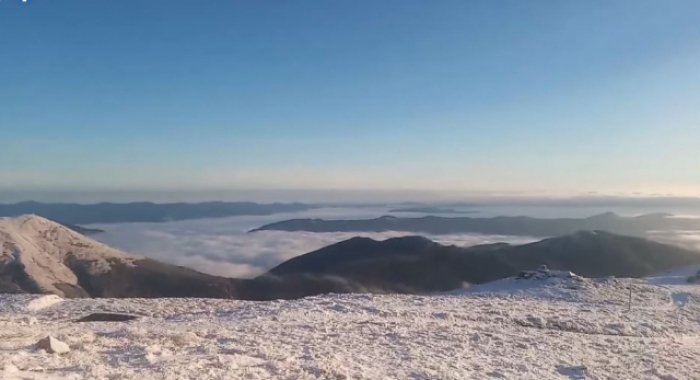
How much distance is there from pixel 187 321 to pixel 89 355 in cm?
620

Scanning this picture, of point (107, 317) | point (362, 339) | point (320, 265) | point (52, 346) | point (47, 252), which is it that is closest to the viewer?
point (52, 346)

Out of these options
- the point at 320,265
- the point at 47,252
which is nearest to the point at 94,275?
the point at 47,252

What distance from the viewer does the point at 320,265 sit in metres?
70.1

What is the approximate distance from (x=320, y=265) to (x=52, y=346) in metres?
60.4

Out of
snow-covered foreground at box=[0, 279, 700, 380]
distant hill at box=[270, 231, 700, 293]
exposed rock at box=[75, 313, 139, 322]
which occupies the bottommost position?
distant hill at box=[270, 231, 700, 293]

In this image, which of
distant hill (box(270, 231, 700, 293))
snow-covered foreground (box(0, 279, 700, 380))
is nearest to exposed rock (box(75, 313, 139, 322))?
snow-covered foreground (box(0, 279, 700, 380))

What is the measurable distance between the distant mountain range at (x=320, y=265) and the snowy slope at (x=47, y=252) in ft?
0.32

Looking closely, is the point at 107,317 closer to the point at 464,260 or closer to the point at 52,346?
the point at 52,346

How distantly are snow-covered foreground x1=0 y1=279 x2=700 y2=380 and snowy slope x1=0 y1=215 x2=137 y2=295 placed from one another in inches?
920

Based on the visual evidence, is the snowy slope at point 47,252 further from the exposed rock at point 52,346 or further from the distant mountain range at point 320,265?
the exposed rock at point 52,346

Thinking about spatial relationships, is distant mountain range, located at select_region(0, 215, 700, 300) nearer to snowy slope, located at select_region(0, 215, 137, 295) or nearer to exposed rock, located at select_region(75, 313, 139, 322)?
snowy slope, located at select_region(0, 215, 137, 295)

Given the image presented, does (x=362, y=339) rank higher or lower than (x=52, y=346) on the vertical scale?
lower

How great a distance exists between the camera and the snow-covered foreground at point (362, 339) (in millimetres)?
9734

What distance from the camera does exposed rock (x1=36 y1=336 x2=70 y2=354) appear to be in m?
10.0
